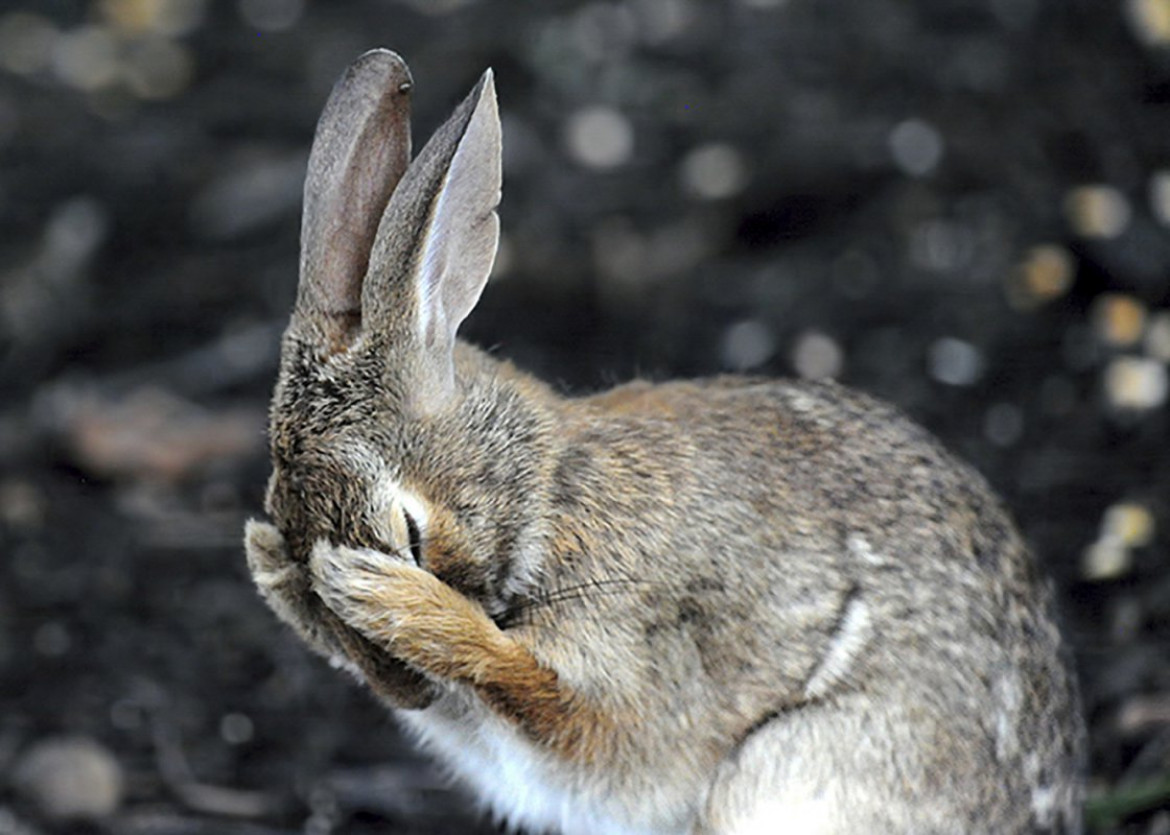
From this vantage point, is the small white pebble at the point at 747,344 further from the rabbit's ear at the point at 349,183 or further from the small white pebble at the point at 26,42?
the small white pebble at the point at 26,42

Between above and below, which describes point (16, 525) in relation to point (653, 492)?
below

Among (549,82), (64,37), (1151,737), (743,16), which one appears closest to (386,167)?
(1151,737)

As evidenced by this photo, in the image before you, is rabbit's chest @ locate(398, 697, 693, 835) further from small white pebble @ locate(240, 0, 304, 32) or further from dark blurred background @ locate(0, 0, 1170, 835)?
small white pebble @ locate(240, 0, 304, 32)

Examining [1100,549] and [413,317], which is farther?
[1100,549]

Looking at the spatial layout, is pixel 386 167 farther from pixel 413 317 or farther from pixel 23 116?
pixel 23 116

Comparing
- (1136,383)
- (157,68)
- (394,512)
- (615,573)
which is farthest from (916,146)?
(394,512)

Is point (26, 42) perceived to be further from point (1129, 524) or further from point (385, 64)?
point (1129, 524)

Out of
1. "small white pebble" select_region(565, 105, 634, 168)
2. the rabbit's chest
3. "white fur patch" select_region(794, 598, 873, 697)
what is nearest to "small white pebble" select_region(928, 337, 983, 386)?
"small white pebble" select_region(565, 105, 634, 168)
